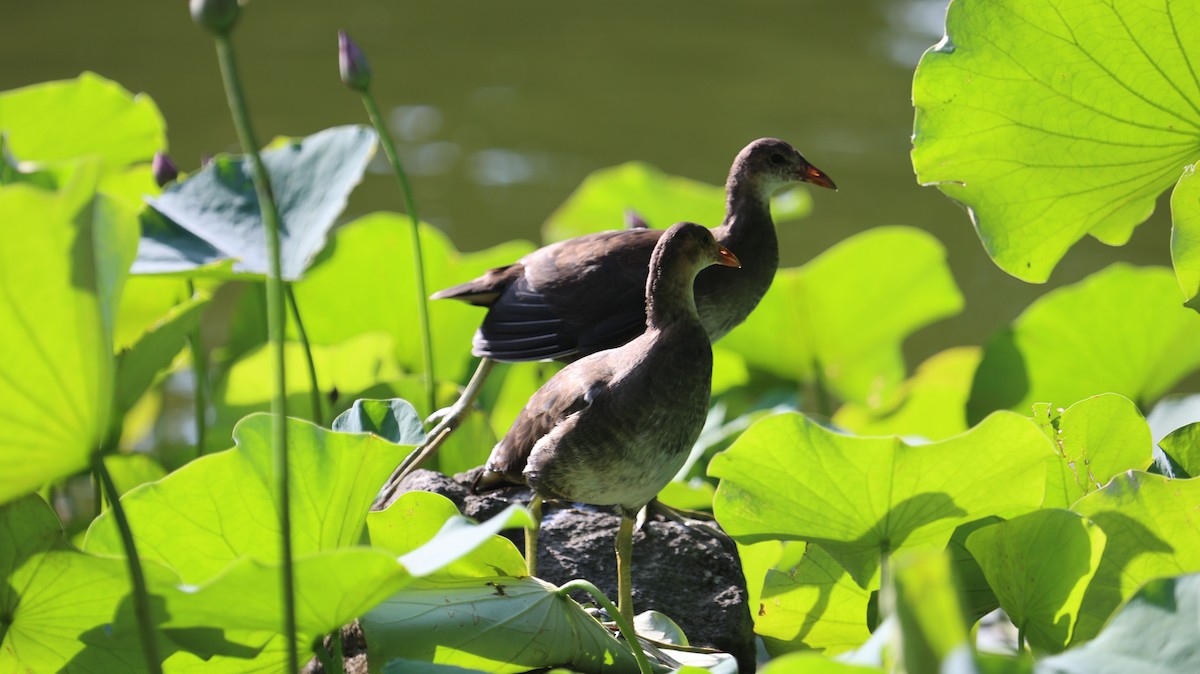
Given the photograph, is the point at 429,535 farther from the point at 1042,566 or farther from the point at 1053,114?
the point at 1053,114

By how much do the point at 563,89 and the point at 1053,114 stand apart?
3.36 m

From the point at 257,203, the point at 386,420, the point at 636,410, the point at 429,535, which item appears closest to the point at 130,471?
the point at 257,203

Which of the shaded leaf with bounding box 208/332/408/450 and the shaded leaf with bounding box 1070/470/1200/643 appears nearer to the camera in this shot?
the shaded leaf with bounding box 1070/470/1200/643

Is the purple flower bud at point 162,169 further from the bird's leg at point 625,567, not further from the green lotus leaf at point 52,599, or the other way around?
the bird's leg at point 625,567

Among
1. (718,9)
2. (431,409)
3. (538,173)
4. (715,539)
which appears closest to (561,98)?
(538,173)

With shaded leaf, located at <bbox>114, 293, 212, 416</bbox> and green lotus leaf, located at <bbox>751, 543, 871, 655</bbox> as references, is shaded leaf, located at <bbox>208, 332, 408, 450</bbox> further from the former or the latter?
green lotus leaf, located at <bbox>751, 543, 871, 655</bbox>

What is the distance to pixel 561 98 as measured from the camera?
A: 175 inches

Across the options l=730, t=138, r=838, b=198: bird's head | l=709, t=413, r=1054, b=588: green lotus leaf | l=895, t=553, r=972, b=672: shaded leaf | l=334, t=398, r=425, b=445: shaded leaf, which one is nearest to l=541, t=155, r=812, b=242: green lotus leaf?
l=730, t=138, r=838, b=198: bird's head

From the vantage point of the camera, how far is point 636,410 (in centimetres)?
112

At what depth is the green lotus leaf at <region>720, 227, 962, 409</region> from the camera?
187 centimetres

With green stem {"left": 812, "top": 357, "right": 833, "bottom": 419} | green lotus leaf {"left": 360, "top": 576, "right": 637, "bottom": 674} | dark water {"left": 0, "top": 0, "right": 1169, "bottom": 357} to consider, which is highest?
green lotus leaf {"left": 360, "top": 576, "right": 637, "bottom": 674}

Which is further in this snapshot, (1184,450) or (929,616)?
(1184,450)

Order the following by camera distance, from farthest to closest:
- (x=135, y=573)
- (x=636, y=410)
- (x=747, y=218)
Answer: (x=747, y=218), (x=636, y=410), (x=135, y=573)

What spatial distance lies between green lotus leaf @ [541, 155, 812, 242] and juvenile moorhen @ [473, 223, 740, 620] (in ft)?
2.99
